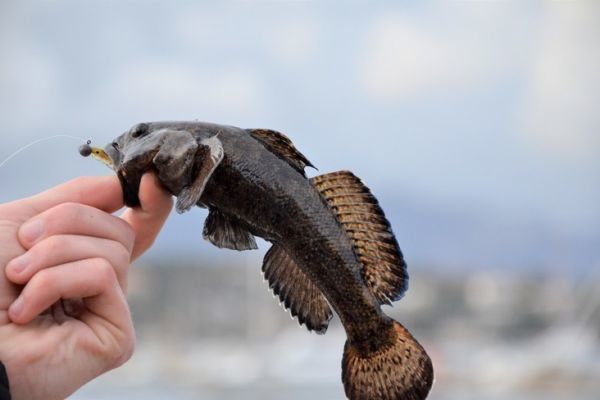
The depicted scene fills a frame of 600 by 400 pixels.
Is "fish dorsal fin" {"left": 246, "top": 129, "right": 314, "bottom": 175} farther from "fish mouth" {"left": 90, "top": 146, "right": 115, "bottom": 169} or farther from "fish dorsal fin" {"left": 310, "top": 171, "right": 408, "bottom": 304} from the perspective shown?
"fish mouth" {"left": 90, "top": 146, "right": 115, "bottom": 169}

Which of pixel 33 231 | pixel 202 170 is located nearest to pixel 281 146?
pixel 202 170

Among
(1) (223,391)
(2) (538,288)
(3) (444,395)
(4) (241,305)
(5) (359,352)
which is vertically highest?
(2) (538,288)

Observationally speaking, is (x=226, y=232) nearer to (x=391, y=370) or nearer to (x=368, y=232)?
(x=368, y=232)

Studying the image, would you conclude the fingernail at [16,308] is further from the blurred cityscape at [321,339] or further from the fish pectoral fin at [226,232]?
the blurred cityscape at [321,339]

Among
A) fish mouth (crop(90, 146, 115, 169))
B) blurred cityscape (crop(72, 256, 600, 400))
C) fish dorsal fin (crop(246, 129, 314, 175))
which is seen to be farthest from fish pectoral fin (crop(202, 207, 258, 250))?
blurred cityscape (crop(72, 256, 600, 400))

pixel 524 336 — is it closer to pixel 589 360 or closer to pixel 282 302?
pixel 589 360

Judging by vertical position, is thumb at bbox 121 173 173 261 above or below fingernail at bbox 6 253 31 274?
above

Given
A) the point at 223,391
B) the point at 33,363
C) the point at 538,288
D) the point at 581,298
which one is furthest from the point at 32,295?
the point at 538,288
